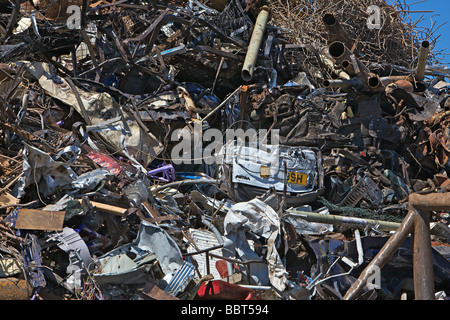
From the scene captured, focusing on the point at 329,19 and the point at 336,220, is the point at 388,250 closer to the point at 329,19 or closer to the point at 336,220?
the point at 336,220

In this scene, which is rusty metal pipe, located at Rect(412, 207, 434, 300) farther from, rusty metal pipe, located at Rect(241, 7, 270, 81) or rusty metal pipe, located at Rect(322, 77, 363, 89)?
rusty metal pipe, located at Rect(241, 7, 270, 81)

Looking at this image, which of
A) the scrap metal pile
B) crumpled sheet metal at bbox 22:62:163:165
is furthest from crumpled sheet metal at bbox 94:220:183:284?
crumpled sheet metal at bbox 22:62:163:165

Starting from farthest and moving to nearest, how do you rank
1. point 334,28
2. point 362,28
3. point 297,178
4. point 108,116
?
1. point 362,28
2. point 334,28
3. point 108,116
4. point 297,178

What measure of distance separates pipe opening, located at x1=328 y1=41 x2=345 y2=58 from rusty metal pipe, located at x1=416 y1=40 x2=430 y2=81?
1672 mm

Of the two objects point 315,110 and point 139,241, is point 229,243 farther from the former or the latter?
point 315,110

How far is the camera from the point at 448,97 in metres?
8.94

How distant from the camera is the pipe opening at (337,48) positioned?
26.0 feet

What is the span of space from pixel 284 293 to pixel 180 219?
1.68 m

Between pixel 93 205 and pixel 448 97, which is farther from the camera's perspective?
pixel 448 97

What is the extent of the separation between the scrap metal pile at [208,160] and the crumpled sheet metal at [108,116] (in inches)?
0.9

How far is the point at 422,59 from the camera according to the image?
8.87 metres

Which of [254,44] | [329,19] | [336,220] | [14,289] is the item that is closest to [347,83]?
[329,19]

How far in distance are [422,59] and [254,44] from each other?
112 inches

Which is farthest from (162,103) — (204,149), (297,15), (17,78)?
(297,15)
